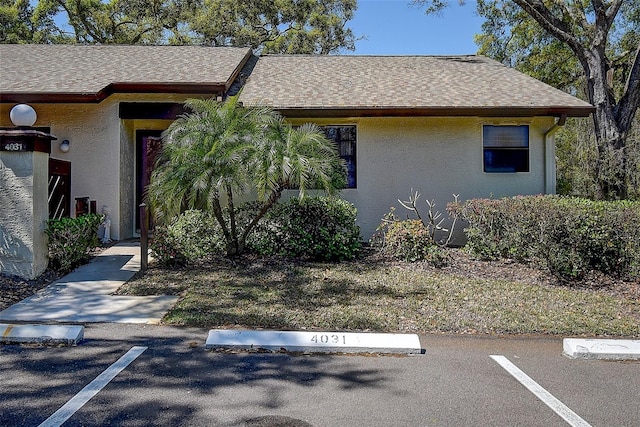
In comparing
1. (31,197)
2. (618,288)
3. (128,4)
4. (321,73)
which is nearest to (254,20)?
(128,4)

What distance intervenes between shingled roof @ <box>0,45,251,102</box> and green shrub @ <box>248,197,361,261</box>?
337 centimetres

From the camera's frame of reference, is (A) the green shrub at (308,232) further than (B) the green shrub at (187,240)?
Yes

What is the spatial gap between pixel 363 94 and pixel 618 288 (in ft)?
21.3

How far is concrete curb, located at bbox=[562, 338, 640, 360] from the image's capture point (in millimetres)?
5043

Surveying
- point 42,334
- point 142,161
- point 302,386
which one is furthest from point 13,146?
point 302,386

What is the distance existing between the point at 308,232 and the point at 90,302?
3.90 metres

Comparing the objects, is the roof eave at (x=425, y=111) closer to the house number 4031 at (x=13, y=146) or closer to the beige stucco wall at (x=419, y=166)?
the beige stucco wall at (x=419, y=166)

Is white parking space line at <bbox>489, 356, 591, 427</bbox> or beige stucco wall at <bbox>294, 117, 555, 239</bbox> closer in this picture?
white parking space line at <bbox>489, 356, 591, 427</bbox>

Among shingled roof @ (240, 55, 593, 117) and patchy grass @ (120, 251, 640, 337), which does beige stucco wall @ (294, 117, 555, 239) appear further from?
patchy grass @ (120, 251, 640, 337)

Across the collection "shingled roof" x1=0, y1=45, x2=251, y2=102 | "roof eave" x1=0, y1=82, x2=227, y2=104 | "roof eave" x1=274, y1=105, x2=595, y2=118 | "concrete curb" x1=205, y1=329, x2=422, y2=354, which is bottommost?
A: "concrete curb" x1=205, y1=329, x2=422, y2=354

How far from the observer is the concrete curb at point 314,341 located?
5.15 metres

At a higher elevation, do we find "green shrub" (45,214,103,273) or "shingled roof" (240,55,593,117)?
"shingled roof" (240,55,593,117)

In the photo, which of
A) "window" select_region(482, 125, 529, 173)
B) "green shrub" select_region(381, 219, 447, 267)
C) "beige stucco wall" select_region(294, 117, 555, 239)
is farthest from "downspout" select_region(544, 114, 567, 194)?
"green shrub" select_region(381, 219, 447, 267)

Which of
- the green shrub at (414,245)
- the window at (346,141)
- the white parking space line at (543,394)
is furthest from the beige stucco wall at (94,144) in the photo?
the white parking space line at (543,394)
